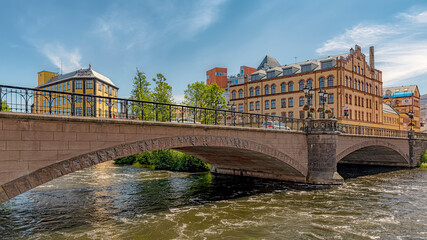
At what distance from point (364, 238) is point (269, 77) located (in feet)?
156

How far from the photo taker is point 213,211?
15.8m

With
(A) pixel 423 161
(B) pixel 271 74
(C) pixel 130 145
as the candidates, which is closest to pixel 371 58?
(B) pixel 271 74

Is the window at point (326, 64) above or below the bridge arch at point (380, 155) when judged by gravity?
above

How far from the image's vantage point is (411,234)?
12.3 meters

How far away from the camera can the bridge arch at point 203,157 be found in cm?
1063

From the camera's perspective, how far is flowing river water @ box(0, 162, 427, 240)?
40.4ft

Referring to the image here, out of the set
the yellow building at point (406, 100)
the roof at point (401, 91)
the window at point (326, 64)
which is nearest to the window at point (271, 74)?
the window at point (326, 64)

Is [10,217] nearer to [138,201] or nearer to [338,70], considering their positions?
[138,201]

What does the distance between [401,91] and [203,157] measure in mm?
81796

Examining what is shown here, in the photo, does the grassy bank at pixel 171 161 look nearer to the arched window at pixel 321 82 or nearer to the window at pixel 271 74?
the arched window at pixel 321 82

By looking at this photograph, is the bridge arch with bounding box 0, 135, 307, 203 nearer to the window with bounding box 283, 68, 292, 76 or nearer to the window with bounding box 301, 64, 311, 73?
the window with bounding box 301, 64, 311, 73

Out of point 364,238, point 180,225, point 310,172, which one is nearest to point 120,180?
point 180,225

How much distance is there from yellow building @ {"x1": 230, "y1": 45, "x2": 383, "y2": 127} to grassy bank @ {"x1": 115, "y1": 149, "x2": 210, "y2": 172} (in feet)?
69.0

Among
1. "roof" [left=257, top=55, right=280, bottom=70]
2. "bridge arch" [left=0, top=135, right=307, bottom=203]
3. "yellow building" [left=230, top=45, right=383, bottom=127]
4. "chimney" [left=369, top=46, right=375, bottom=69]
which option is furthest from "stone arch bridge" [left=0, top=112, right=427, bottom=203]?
"roof" [left=257, top=55, right=280, bottom=70]
